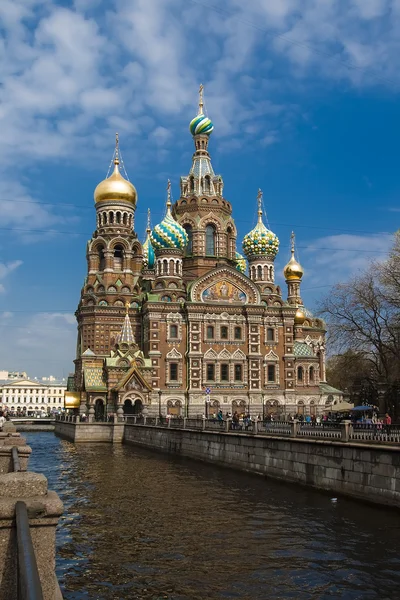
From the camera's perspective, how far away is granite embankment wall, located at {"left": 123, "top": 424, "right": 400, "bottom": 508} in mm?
18875

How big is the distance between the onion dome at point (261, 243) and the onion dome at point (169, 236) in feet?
21.6

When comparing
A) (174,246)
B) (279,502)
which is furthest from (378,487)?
(174,246)

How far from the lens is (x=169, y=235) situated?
58.8 m

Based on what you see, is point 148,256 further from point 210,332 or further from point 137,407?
point 137,407

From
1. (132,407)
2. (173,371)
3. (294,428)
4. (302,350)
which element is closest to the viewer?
(294,428)

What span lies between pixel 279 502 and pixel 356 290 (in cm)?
1621

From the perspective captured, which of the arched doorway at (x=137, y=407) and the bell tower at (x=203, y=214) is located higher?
the bell tower at (x=203, y=214)

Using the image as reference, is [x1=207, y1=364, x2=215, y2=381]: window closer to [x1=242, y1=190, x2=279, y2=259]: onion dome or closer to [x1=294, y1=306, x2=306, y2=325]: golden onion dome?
[x1=242, y1=190, x2=279, y2=259]: onion dome

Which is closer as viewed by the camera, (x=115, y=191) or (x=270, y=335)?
(x=270, y=335)

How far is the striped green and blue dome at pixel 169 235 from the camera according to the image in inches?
2318

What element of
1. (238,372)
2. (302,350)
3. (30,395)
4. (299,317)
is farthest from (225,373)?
(30,395)

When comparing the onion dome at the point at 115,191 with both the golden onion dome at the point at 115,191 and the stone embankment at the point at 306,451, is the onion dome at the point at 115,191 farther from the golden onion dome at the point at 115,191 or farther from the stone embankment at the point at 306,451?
the stone embankment at the point at 306,451

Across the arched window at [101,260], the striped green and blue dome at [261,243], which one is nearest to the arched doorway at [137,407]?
the arched window at [101,260]

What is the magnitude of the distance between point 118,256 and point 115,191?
21.2 feet
